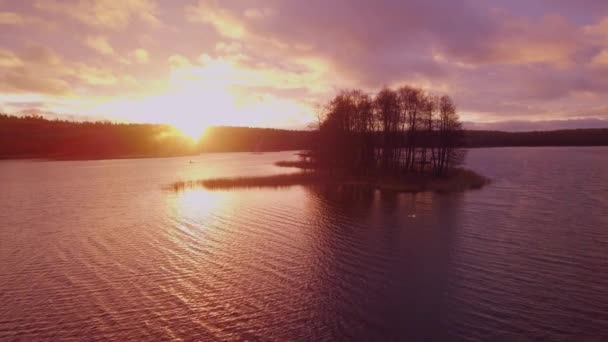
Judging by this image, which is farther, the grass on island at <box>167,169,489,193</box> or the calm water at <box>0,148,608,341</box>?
the grass on island at <box>167,169,489,193</box>

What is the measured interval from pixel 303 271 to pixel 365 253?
5728 millimetres

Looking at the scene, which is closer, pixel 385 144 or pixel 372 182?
pixel 372 182

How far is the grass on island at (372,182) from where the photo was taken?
5997 centimetres

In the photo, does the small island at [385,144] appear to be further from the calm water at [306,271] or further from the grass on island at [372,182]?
the calm water at [306,271]

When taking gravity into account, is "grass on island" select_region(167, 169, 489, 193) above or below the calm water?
above

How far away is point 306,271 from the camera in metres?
23.7

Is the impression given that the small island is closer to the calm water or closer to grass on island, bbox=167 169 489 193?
grass on island, bbox=167 169 489 193

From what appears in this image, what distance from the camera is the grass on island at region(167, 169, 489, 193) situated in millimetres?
59969

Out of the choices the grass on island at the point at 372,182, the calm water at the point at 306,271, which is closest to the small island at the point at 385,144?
the grass on island at the point at 372,182

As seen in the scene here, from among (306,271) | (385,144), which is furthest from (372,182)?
(306,271)

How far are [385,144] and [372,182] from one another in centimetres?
1333

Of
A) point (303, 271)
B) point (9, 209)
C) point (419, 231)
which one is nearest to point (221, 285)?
point (303, 271)

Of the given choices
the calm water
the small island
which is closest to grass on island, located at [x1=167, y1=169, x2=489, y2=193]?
the small island

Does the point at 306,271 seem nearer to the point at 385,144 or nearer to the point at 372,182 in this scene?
the point at 372,182
